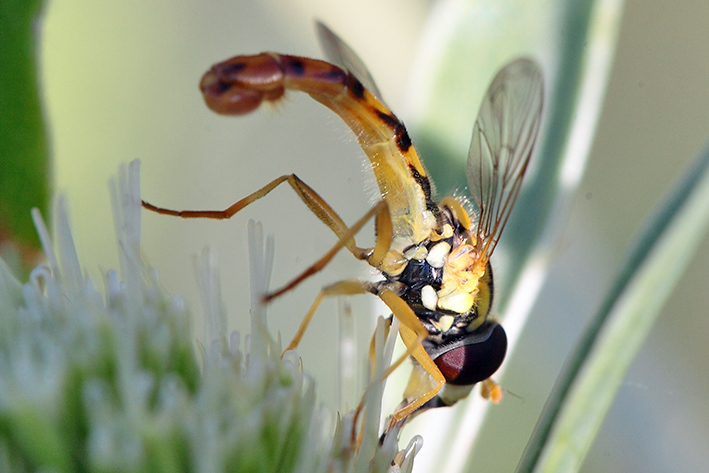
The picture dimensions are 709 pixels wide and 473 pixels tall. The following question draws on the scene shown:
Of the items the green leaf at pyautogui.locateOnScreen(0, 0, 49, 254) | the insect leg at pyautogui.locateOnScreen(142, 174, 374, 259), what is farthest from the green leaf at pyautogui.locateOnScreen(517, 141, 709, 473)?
the green leaf at pyautogui.locateOnScreen(0, 0, 49, 254)

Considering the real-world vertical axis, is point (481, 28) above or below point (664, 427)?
above

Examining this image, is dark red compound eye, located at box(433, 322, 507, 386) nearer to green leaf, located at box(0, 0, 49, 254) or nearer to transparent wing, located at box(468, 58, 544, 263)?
transparent wing, located at box(468, 58, 544, 263)

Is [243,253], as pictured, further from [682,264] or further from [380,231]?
[682,264]

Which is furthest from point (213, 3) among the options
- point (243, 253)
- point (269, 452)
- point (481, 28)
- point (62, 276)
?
point (269, 452)

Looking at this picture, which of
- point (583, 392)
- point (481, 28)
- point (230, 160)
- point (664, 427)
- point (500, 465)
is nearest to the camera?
point (583, 392)

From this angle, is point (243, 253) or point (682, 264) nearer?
point (682, 264)

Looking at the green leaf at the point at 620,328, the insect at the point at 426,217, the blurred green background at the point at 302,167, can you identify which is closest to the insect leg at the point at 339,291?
the insect at the point at 426,217

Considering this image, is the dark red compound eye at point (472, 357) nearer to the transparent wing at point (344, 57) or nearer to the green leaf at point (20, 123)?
the transparent wing at point (344, 57)

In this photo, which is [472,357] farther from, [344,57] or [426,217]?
[344,57]
